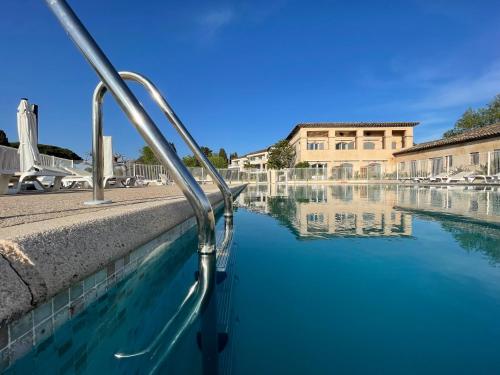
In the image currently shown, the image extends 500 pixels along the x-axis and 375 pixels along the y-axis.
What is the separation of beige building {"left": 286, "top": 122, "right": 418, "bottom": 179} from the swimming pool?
3649 centimetres

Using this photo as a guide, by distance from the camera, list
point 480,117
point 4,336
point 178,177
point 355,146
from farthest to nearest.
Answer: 1. point 480,117
2. point 355,146
3. point 178,177
4. point 4,336

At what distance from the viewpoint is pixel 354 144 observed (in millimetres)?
40125

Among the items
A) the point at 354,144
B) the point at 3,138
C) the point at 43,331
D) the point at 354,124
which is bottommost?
the point at 43,331

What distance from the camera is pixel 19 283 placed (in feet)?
3.21

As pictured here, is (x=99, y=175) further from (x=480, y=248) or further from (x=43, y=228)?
(x=480, y=248)

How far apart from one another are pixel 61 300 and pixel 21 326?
0.81 ft

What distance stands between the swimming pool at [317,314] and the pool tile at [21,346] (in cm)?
3

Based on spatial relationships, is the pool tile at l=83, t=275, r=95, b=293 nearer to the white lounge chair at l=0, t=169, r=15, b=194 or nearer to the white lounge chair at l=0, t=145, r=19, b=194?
the white lounge chair at l=0, t=169, r=15, b=194

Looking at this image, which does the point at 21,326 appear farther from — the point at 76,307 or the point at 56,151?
the point at 56,151

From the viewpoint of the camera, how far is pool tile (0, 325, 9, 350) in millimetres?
955

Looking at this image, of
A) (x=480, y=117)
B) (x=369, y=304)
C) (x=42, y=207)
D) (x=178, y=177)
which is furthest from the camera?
(x=480, y=117)

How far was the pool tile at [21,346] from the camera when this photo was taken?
1.03 m

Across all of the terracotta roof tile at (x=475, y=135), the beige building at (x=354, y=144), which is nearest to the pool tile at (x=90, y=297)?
the terracotta roof tile at (x=475, y=135)

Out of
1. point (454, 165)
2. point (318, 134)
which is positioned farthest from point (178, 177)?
point (318, 134)
